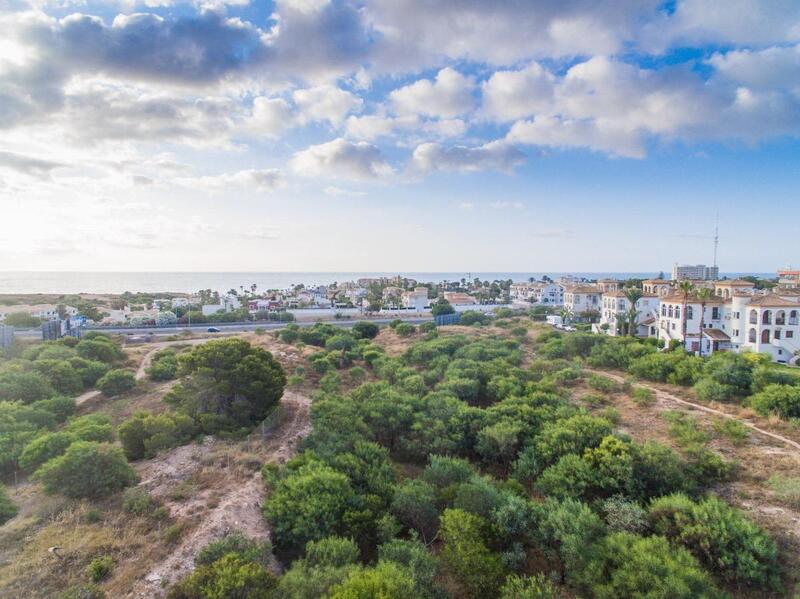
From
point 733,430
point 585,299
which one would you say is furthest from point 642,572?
point 585,299

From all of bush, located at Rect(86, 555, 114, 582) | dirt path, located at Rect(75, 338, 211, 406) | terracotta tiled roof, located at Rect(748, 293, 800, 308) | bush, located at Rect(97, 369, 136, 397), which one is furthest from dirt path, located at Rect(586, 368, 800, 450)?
dirt path, located at Rect(75, 338, 211, 406)

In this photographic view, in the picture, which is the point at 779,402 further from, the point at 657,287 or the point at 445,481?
the point at 657,287

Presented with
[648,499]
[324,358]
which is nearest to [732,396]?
[648,499]

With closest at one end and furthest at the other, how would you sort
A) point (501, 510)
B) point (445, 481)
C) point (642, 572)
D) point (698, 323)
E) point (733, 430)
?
point (642, 572), point (501, 510), point (445, 481), point (733, 430), point (698, 323)

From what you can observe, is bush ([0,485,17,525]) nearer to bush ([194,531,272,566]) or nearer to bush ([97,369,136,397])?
bush ([194,531,272,566])

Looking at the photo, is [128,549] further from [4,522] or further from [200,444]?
[200,444]

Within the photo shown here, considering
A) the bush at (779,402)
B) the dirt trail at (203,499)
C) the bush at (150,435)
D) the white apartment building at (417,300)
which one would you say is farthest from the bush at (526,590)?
the white apartment building at (417,300)
